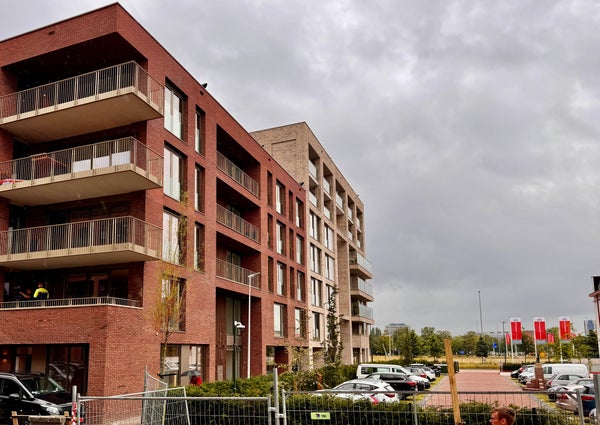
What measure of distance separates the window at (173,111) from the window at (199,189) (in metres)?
2.38

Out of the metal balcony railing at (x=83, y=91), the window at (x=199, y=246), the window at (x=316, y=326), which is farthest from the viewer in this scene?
the window at (x=316, y=326)

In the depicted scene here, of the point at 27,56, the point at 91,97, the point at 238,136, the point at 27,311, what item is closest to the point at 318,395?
the point at 27,311

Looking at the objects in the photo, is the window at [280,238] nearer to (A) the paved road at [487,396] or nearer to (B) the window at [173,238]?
(A) the paved road at [487,396]

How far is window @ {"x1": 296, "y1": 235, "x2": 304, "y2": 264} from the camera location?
150 ft

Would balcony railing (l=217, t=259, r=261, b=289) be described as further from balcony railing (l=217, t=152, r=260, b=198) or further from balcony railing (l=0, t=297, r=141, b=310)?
balcony railing (l=0, t=297, r=141, b=310)

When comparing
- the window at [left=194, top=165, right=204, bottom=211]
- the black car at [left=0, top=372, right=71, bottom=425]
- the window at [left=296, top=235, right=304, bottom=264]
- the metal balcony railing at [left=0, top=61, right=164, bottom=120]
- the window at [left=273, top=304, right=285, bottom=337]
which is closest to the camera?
the black car at [left=0, top=372, right=71, bottom=425]

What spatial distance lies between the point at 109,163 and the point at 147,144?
171 cm

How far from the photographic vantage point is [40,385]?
18078mm

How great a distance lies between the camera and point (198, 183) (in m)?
28.8

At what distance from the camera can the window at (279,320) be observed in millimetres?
38806

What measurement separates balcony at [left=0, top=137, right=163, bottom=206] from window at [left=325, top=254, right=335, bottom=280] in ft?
107

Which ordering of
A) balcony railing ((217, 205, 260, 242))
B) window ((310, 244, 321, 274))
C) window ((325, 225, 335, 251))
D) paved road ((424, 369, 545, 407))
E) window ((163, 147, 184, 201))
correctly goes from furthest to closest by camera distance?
window ((325, 225, 335, 251)) < window ((310, 244, 321, 274)) < balcony railing ((217, 205, 260, 242)) < window ((163, 147, 184, 201)) < paved road ((424, 369, 545, 407))

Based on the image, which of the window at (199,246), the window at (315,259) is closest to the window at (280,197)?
the window at (315,259)

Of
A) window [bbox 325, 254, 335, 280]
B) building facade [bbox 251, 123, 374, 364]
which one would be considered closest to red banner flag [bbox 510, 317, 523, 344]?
building facade [bbox 251, 123, 374, 364]
